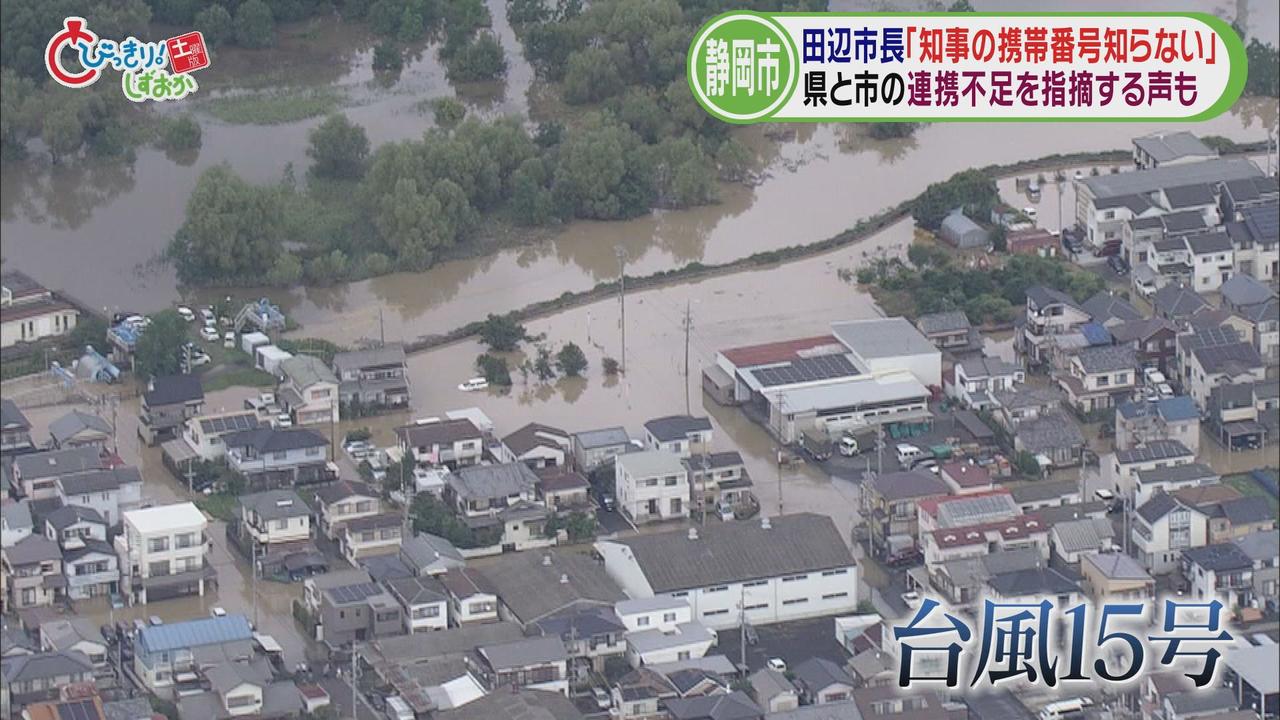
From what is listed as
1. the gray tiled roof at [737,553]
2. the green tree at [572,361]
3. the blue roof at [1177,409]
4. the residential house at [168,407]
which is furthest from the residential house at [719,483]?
the residential house at [168,407]

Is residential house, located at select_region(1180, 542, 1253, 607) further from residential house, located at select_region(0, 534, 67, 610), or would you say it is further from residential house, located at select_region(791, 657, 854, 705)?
residential house, located at select_region(0, 534, 67, 610)

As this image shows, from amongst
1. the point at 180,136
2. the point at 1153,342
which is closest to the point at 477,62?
the point at 180,136

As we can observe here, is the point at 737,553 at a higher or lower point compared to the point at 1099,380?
lower

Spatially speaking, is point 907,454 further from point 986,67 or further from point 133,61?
point 133,61

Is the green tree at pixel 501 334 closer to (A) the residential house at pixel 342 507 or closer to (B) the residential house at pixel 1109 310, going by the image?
(A) the residential house at pixel 342 507

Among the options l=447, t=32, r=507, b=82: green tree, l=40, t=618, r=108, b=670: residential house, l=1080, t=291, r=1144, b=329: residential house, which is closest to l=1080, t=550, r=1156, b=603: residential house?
l=1080, t=291, r=1144, b=329: residential house
